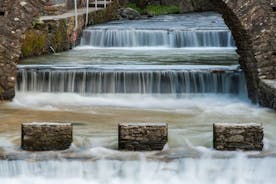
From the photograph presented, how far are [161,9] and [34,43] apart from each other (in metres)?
11.7

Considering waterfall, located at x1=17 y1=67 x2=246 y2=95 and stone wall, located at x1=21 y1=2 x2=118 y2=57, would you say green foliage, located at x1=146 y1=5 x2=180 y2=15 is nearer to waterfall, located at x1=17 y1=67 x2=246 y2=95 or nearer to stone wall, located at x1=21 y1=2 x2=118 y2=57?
stone wall, located at x1=21 y1=2 x2=118 y2=57

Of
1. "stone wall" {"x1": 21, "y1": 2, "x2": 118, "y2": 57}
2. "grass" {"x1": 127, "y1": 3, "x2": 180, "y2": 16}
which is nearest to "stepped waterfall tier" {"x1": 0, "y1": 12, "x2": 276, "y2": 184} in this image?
"stone wall" {"x1": 21, "y1": 2, "x2": 118, "y2": 57}

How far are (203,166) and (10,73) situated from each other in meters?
4.84

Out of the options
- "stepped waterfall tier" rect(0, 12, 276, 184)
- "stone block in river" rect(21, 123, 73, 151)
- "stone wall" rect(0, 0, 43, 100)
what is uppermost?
"stone wall" rect(0, 0, 43, 100)

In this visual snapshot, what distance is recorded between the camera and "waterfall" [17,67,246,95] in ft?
43.8

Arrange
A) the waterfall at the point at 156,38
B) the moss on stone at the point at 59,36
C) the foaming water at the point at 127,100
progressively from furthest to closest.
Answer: the waterfall at the point at 156,38
the moss on stone at the point at 59,36
the foaming water at the point at 127,100

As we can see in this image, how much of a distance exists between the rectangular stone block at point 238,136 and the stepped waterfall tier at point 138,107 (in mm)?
104

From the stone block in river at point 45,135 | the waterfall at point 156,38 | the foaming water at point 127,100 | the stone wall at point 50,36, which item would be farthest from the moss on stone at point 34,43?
the stone block in river at point 45,135

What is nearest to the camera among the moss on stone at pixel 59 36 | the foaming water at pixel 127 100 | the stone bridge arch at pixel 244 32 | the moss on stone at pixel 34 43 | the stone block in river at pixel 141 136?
the stone block in river at pixel 141 136

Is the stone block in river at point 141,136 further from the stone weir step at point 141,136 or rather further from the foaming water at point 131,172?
the foaming water at point 131,172

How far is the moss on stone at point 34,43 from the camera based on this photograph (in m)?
17.0

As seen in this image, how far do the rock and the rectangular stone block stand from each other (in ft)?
55.7

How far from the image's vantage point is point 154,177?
28.8ft

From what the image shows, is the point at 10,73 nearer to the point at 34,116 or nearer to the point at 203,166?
the point at 34,116
